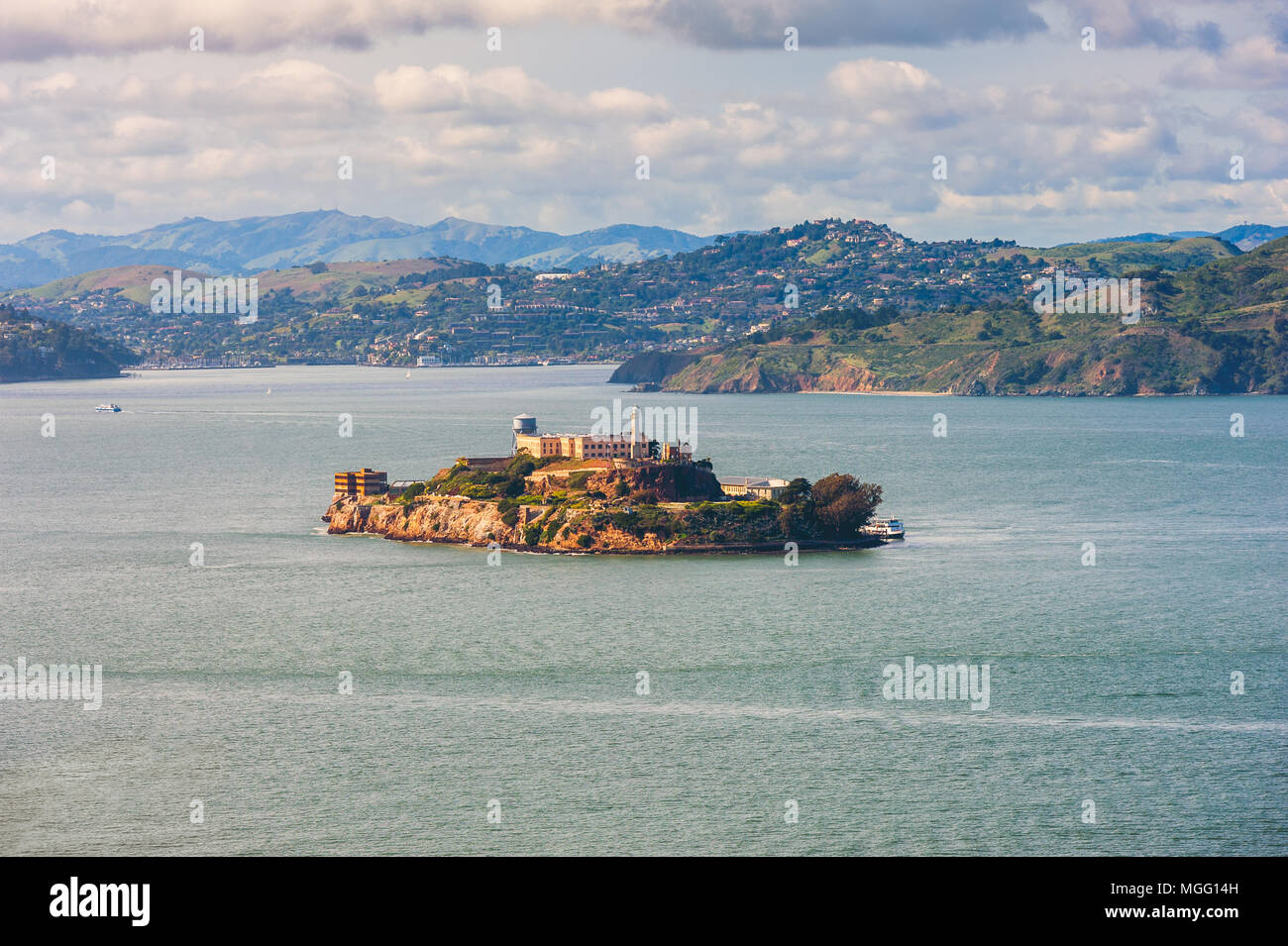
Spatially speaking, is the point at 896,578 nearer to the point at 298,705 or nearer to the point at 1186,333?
the point at 298,705

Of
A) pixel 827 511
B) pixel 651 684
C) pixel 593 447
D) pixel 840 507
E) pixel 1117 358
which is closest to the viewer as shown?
pixel 651 684

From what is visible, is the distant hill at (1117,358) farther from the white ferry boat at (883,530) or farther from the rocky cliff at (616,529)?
the rocky cliff at (616,529)

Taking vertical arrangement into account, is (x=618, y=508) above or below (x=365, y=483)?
below

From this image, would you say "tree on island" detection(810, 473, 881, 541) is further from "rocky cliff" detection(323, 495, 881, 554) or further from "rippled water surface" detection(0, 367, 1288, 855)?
"rippled water surface" detection(0, 367, 1288, 855)

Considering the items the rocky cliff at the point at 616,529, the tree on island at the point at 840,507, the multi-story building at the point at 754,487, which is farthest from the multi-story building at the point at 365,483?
the tree on island at the point at 840,507

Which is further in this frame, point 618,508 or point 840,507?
point 618,508

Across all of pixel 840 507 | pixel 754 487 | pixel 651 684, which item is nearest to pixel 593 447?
pixel 754 487

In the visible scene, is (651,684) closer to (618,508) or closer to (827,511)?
(618,508)
